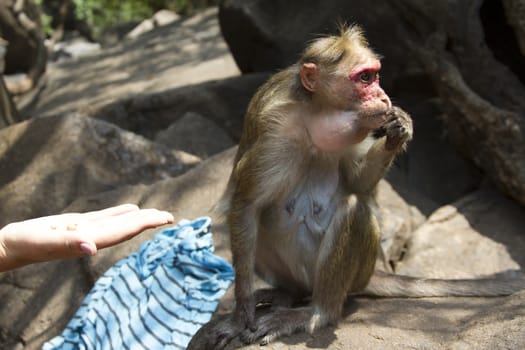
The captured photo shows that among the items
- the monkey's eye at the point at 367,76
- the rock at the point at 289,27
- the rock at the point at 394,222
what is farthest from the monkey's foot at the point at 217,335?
the rock at the point at 289,27

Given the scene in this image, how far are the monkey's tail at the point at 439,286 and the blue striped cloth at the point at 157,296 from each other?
1.37 m

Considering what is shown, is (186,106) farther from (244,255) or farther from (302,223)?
(244,255)

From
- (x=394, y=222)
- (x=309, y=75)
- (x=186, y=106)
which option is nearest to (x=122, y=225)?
(x=309, y=75)

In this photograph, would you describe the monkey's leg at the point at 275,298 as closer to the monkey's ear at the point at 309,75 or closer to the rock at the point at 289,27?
the monkey's ear at the point at 309,75

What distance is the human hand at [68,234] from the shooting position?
2.70 m

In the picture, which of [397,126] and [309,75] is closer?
[397,126]

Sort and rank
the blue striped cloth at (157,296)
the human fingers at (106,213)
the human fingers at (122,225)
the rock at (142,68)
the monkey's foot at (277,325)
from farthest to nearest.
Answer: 1. the rock at (142,68)
2. the blue striped cloth at (157,296)
3. the monkey's foot at (277,325)
4. the human fingers at (106,213)
5. the human fingers at (122,225)

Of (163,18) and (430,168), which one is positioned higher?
(430,168)

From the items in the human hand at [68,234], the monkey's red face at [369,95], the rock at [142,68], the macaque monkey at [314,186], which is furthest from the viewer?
the rock at [142,68]

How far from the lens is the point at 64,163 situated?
6.26 meters

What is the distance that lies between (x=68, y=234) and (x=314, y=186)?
1837mm

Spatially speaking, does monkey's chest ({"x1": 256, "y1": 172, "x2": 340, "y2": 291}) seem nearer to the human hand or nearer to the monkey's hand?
the monkey's hand

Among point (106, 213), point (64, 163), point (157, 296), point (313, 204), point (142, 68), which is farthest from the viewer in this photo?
point (142, 68)

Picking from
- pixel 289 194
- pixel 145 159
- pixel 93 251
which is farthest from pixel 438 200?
pixel 93 251
